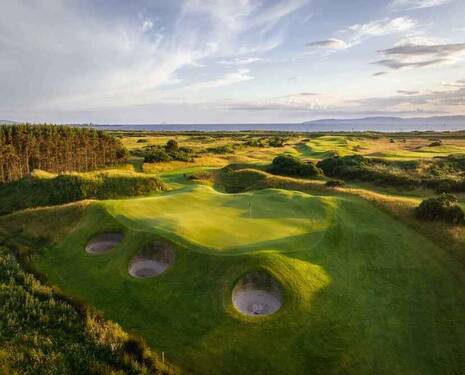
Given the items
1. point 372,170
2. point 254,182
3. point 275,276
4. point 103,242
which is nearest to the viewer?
point 275,276

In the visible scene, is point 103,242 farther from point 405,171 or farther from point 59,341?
point 405,171

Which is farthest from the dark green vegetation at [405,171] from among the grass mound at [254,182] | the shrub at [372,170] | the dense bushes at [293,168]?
the grass mound at [254,182]

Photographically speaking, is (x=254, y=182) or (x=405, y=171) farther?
(x=405, y=171)

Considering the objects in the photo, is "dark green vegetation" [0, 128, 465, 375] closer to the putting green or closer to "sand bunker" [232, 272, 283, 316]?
the putting green

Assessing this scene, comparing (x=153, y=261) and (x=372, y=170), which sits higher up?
(x=372, y=170)

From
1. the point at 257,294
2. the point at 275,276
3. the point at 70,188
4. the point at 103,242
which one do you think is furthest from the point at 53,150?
the point at 275,276

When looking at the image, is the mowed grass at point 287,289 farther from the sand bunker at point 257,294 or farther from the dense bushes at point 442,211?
the dense bushes at point 442,211

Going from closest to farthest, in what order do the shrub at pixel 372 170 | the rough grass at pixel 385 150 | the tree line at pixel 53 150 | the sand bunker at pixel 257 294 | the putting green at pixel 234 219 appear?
the sand bunker at pixel 257 294, the putting green at pixel 234 219, the shrub at pixel 372 170, the tree line at pixel 53 150, the rough grass at pixel 385 150
